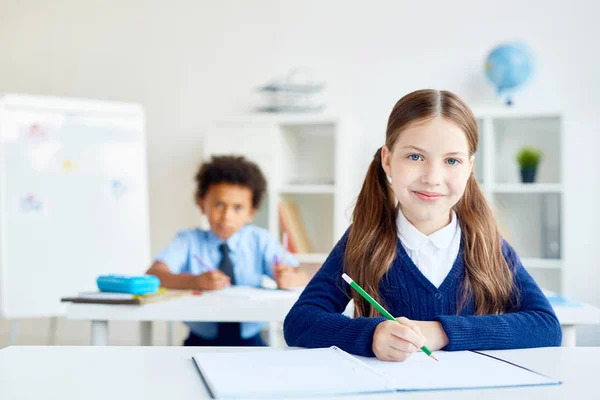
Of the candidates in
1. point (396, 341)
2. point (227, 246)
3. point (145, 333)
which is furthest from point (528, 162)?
point (396, 341)

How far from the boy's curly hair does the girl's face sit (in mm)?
1648

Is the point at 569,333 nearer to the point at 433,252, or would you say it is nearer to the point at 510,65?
the point at 433,252

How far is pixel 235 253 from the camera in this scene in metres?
2.90

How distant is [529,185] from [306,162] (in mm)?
1125

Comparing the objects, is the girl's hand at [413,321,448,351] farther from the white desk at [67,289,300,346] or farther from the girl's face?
the white desk at [67,289,300,346]

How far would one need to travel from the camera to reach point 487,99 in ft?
12.6

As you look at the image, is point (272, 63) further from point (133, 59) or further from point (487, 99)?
point (487, 99)

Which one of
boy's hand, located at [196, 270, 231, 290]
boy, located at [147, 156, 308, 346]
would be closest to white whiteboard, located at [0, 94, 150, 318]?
boy, located at [147, 156, 308, 346]

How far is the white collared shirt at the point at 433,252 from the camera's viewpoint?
1452 mm

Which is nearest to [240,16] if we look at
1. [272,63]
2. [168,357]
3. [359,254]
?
[272,63]

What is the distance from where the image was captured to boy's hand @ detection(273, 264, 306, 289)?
8.06 ft

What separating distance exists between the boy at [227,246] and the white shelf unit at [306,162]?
0.61 metres

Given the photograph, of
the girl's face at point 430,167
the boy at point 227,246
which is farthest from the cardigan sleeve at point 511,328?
the boy at point 227,246

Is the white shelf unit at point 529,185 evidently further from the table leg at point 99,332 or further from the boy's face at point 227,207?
the table leg at point 99,332
